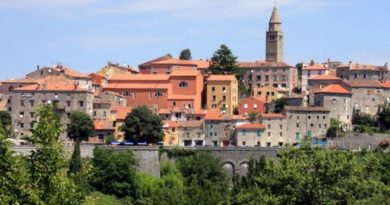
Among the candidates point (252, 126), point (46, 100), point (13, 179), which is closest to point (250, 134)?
point (252, 126)

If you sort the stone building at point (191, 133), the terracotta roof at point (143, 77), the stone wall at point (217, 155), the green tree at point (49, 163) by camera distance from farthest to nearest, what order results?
the terracotta roof at point (143, 77)
the stone building at point (191, 133)
the stone wall at point (217, 155)
the green tree at point (49, 163)

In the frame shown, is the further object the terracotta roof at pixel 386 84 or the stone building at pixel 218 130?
the terracotta roof at pixel 386 84

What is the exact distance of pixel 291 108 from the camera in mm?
68625

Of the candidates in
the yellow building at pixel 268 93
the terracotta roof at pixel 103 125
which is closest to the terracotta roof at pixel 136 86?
the terracotta roof at pixel 103 125

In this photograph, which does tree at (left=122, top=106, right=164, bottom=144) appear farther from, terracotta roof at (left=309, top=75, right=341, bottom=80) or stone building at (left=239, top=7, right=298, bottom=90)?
stone building at (left=239, top=7, right=298, bottom=90)

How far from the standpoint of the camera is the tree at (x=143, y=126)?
205ft

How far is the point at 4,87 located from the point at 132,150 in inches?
779

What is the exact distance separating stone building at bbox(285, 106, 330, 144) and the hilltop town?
75mm

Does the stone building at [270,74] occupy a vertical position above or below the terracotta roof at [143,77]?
above

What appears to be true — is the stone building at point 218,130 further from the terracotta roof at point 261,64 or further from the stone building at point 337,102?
the terracotta roof at point 261,64

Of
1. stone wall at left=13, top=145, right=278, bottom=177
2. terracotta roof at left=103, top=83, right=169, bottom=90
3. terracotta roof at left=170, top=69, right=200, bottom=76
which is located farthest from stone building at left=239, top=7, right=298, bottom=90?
stone wall at left=13, top=145, right=278, bottom=177

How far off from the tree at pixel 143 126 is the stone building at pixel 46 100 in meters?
5.18

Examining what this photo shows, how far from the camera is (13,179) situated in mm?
15289

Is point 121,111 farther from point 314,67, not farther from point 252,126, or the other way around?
point 314,67
